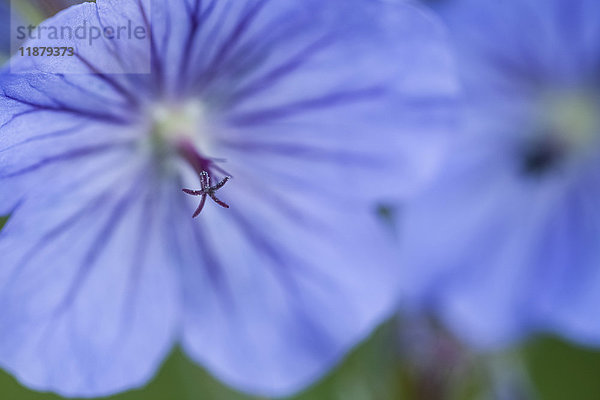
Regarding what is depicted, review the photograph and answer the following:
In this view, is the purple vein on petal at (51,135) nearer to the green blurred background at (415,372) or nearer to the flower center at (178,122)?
the flower center at (178,122)

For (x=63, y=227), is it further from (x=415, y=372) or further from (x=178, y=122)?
(x=415, y=372)

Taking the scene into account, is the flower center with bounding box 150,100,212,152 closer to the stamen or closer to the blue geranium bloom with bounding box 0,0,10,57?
the stamen

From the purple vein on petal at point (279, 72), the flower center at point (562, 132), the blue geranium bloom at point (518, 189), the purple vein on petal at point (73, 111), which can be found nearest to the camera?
the purple vein on petal at point (73, 111)

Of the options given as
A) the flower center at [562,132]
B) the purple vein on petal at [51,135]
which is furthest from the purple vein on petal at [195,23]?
the flower center at [562,132]

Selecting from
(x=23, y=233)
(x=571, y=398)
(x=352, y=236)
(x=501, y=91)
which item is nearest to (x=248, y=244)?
(x=352, y=236)

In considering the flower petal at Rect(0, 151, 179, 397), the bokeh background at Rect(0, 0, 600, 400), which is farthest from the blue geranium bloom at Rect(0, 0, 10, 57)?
the flower petal at Rect(0, 151, 179, 397)

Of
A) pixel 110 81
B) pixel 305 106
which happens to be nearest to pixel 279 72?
pixel 305 106
